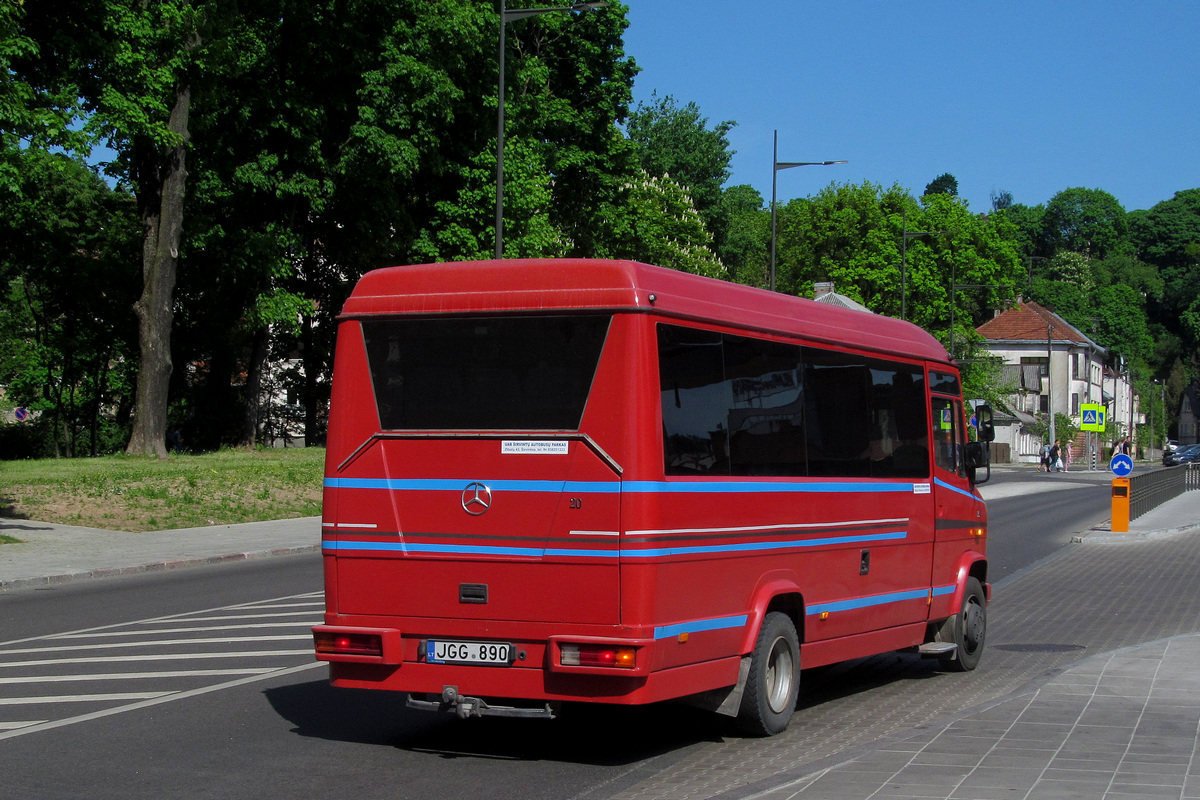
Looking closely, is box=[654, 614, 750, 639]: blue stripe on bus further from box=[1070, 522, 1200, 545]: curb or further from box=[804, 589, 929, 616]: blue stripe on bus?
box=[1070, 522, 1200, 545]: curb

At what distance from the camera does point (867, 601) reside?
9383mm

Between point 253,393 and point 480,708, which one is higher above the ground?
→ point 253,393

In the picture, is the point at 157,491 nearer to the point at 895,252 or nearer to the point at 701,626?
the point at 701,626

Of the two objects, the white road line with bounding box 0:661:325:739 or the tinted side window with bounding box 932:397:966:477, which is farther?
the tinted side window with bounding box 932:397:966:477

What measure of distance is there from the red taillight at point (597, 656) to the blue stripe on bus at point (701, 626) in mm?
202

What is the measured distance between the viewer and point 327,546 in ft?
25.0

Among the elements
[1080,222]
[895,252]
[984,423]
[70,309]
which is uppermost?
[1080,222]

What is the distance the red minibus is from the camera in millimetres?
6945

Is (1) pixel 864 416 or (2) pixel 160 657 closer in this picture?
(1) pixel 864 416

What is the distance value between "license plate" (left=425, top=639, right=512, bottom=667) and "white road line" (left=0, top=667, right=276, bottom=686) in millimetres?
3225

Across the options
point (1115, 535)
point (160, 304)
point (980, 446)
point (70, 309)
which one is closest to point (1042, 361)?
point (70, 309)

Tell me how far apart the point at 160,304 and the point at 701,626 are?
26.5m

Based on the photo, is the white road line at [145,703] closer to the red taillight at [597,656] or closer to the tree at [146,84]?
the red taillight at [597,656]

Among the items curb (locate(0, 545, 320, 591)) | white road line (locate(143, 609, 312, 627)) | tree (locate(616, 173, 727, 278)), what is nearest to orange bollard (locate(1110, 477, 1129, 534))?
curb (locate(0, 545, 320, 591))
